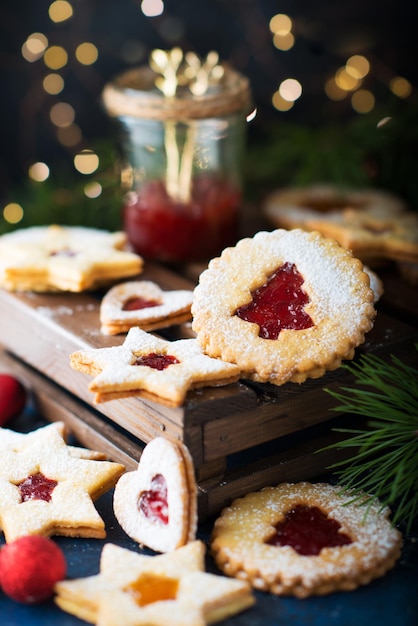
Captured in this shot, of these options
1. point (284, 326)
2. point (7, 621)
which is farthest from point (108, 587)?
point (284, 326)

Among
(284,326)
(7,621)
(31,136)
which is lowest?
(7,621)

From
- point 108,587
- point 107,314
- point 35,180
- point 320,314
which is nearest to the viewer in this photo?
point 108,587

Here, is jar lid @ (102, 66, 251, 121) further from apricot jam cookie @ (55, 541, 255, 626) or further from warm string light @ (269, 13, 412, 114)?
apricot jam cookie @ (55, 541, 255, 626)

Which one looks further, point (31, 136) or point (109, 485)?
point (31, 136)

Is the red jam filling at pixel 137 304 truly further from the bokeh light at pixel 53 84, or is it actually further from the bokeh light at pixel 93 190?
the bokeh light at pixel 53 84

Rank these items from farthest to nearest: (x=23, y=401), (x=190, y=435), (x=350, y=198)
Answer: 1. (x=350, y=198)
2. (x=23, y=401)
3. (x=190, y=435)

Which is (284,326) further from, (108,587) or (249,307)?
(108,587)

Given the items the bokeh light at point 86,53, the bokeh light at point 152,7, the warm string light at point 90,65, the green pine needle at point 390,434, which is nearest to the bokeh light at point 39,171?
the warm string light at point 90,65
